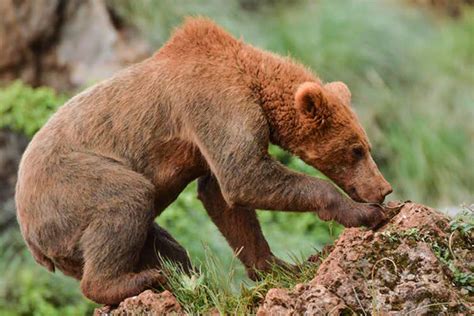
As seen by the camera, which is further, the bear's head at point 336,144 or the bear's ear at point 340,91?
the bear's ear at point 340,91

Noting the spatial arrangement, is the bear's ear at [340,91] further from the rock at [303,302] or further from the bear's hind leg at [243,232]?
the rock at [303,302]

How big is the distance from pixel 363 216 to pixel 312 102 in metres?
0.99

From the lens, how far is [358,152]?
23.1ft

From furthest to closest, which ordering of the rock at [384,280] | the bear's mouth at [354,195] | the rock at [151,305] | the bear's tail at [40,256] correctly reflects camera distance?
the bear's tail at [40,256]
the bear's mouth at [354,195]
the rock at [151,305]
the rock at [384,280]

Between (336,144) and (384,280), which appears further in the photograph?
(336,144)

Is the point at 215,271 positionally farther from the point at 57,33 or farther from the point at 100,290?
the point at 57,33

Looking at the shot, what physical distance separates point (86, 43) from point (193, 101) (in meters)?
7.88

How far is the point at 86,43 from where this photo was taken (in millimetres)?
14570

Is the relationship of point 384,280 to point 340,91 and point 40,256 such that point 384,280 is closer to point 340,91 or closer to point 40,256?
point 340,91

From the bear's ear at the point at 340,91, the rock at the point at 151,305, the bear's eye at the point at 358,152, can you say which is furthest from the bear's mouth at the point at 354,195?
the rock at the point at 151,305

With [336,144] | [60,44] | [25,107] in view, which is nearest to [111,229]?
[336,144]

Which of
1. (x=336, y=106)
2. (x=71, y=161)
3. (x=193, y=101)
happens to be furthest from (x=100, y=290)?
(x=336, y=106)

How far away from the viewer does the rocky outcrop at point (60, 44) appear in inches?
558

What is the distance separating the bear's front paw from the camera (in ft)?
20.9
